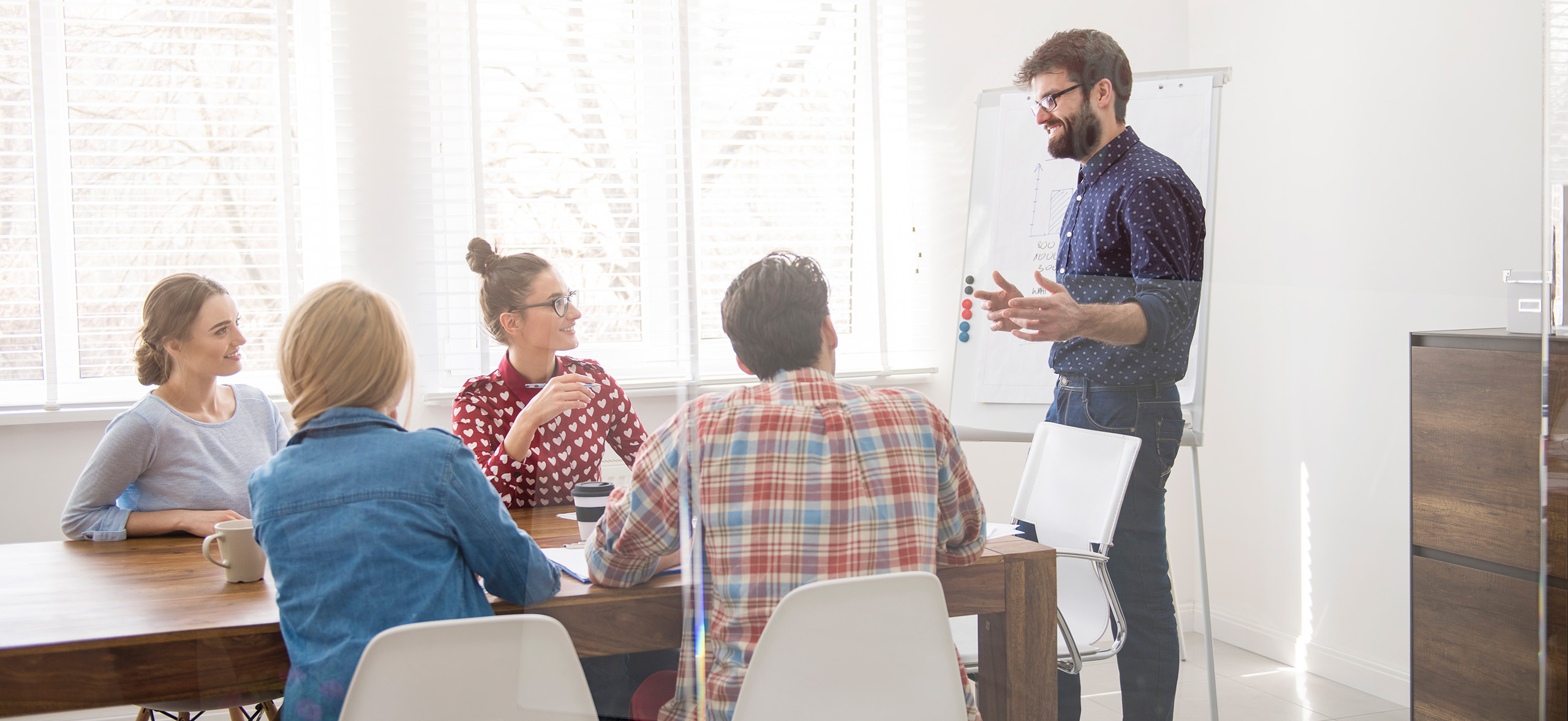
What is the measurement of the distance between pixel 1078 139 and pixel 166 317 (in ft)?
5.37

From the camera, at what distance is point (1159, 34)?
1.64m

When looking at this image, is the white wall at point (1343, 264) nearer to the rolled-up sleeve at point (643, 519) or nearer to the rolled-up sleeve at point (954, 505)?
the rolled-up sleeve at point (954, 505)

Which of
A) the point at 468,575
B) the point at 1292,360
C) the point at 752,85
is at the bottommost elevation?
the point at 468,575

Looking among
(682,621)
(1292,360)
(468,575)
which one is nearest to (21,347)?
(468,575)

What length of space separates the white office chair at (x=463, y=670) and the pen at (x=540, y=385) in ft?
1.40

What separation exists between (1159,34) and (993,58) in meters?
0.33

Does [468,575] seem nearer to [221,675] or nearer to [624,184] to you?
[221,675]

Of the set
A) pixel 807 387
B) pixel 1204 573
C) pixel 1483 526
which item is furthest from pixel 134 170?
pixel 1483 526

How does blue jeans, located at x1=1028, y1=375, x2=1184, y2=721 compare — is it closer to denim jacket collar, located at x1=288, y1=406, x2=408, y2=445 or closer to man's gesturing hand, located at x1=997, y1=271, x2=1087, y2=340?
man's gesturing hand, located at x1=997, y1=271, x2=1087, y2=340

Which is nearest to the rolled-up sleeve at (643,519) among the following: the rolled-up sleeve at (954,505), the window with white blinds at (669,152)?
the window with white blinds at (669,152)

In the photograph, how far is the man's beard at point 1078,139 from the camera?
157 cm

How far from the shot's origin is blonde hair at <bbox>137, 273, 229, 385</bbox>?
163 centimetres

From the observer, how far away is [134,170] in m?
1.61

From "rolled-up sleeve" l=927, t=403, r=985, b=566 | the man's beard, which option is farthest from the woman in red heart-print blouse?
the man's beard
